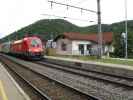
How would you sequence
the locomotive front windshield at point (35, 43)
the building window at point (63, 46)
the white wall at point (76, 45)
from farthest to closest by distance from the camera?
1. the building window at point (63, 46)
2. the white wall at point (76, 45)
3. the locomotive front windshield at point (35, 43)

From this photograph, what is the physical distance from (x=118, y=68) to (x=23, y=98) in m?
11.4

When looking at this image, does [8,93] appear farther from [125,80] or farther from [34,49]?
[34,49]

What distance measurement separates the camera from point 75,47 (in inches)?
2349

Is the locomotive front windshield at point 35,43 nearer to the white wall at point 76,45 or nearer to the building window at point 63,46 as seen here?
the white wall at point 76,45

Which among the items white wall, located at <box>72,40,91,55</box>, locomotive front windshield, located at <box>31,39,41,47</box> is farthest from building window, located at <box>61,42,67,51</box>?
locomotive front windshield, located at <box>31,39,41,47</box>

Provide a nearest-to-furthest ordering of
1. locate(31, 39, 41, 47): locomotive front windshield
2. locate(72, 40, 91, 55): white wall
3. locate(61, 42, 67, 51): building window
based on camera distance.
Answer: locate(31, 39, 41, 47): locomotive front windshield < locate(72, 40, 91, 55): white wall < locate(61, 42, 67, 51): building window

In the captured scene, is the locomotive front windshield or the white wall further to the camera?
the white wall

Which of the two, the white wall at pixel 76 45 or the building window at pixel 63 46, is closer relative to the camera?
the white wall at pixel 76 45

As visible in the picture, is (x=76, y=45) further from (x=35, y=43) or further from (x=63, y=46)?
(x=35, y=43)

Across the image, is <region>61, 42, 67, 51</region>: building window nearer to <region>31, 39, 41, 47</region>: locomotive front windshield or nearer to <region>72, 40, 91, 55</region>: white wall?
<region>72, 40, 91, 55</region>: white wall

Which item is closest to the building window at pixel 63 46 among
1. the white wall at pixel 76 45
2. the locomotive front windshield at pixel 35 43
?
the white wall at pixel 76 45

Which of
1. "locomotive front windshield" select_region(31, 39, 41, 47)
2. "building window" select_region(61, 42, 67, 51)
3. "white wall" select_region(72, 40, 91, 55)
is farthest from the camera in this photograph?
"building window" select_region(61, 42, 67, 51)

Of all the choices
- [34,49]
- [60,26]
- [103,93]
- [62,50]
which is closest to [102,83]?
[103,93]

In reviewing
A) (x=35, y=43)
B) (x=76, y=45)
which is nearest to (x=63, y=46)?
(x=76, y=45)
